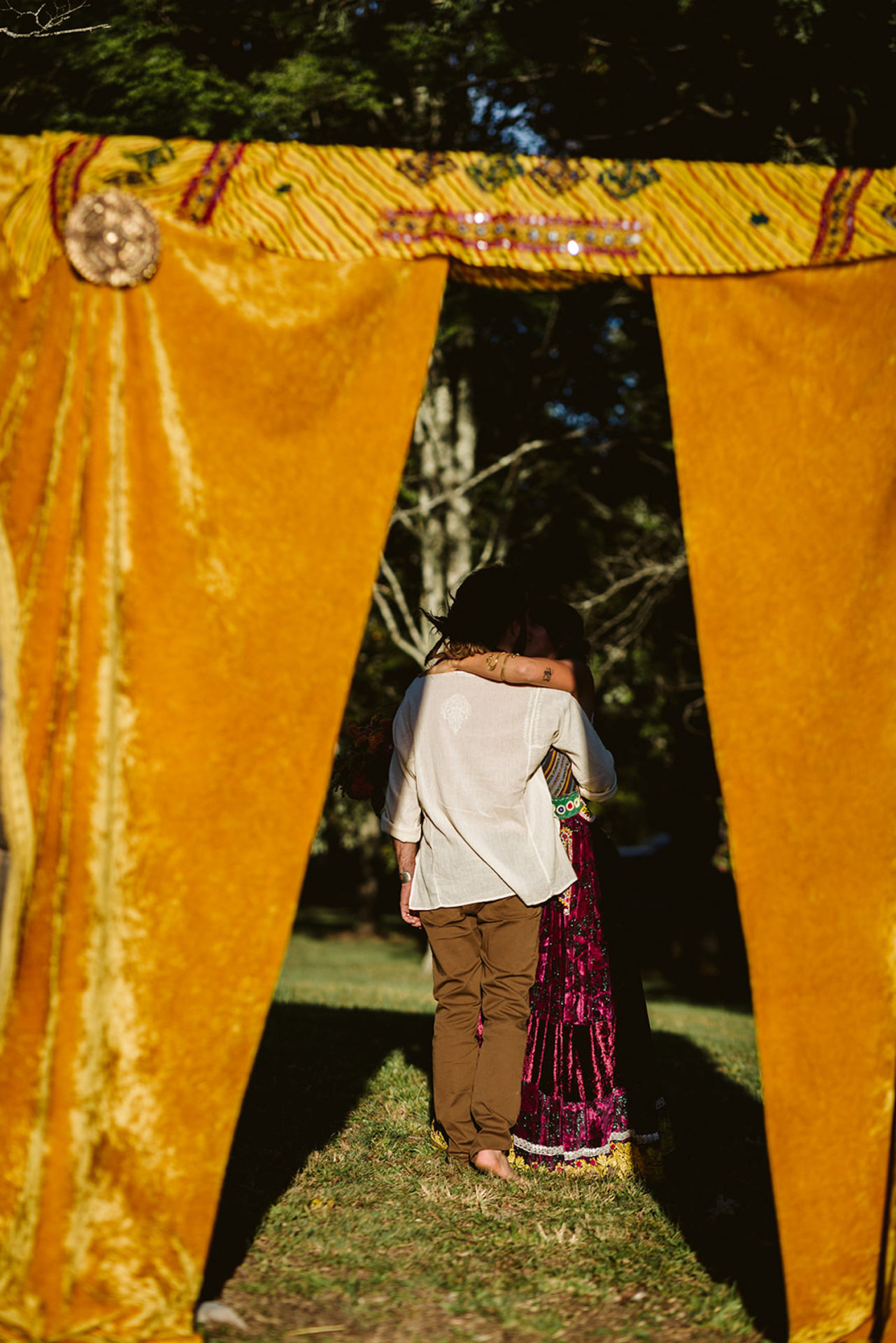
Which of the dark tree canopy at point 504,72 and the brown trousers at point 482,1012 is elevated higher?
the dark tree canopy at point 504,72

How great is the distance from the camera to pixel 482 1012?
374cm

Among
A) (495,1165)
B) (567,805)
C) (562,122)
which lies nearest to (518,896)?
(567,805)

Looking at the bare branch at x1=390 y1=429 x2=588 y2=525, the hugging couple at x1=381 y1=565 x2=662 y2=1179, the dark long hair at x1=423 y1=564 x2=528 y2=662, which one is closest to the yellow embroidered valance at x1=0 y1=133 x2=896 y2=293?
the dark long hair at x1=423 y1=564 x2=528 y2=662

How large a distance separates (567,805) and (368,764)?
0.72 meters

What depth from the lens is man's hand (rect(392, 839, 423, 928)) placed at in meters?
3.81

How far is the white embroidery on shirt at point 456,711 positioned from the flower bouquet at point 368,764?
1.28ft

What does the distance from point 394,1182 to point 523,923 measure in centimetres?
92

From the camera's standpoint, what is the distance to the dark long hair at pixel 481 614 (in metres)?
3.70

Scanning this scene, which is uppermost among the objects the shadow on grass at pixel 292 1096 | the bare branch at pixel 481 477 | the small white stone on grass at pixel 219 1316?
the bare branch at pixel 481 477

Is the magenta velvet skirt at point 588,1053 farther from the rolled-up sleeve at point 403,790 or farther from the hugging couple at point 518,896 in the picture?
the rolled-up sleeve at point 403,790

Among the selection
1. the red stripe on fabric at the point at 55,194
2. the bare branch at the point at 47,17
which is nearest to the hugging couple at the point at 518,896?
the red stripe on fabric at the point at 55,194

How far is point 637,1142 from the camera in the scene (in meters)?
3.71

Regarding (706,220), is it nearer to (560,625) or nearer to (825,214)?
(825,214)

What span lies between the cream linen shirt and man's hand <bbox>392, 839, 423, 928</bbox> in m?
0.15
